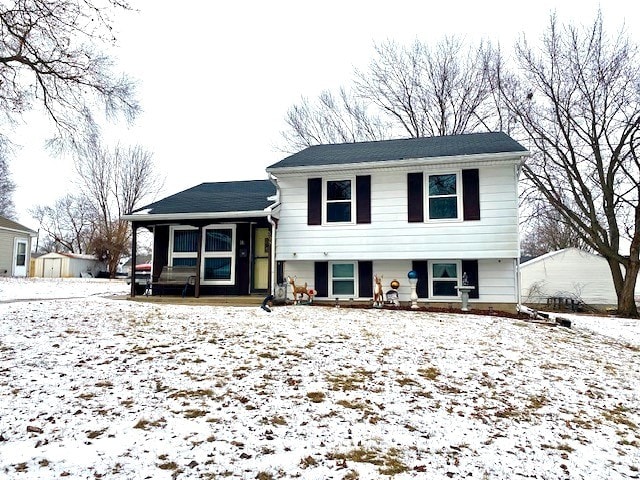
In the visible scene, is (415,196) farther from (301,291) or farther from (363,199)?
(301,291)

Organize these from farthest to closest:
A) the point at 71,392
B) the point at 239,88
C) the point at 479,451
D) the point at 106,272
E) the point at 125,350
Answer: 1. the point at 106,272
2. the point at 239,88
3. the point at 125,350
4. the point at 71,392
5. the point at 479,451

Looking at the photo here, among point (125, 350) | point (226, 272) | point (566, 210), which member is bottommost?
point (125, 350)

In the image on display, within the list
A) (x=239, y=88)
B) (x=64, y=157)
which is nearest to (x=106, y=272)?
(x=239, y=88)

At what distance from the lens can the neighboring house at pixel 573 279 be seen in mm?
22891

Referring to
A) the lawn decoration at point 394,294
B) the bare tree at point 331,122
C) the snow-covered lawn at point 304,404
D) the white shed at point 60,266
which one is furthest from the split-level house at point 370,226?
the white shed at point 60,266

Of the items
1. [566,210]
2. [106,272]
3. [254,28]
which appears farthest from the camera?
[106,272]

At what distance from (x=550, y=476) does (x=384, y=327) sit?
465 cm

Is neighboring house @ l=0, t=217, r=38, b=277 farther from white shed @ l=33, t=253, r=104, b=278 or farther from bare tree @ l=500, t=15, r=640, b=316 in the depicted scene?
bare tree @ l=500, t=15, r=640, b=316

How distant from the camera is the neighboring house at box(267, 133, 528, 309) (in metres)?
10.6

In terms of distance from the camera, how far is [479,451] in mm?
3271

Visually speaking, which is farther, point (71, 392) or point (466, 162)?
point (466, 162)

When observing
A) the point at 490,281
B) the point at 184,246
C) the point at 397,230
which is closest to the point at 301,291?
the point at 397,230

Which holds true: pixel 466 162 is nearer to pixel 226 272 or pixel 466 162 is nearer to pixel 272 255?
pixel 272 255

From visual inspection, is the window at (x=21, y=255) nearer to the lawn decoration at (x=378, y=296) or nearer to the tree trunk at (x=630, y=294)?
the lawn decoration at (x=378, y=296)
